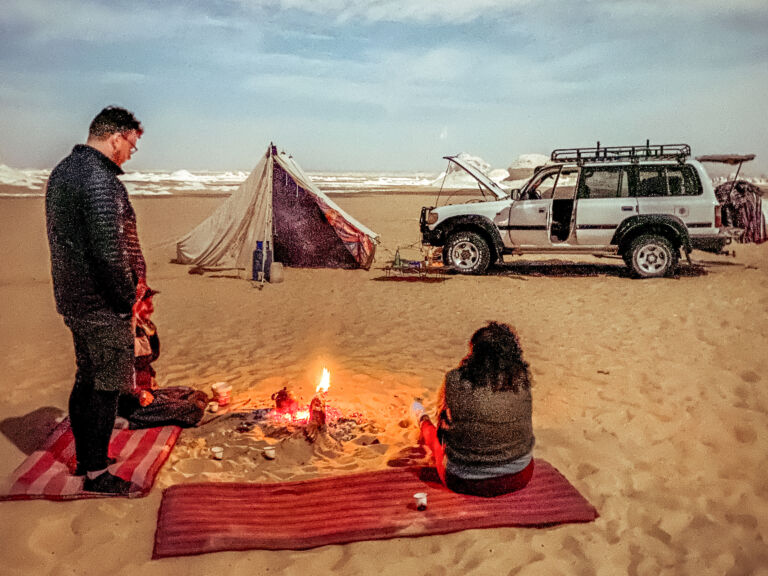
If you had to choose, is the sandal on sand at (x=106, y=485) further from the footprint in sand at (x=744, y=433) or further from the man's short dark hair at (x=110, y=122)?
the footprint in sand at (x=744, y=433)

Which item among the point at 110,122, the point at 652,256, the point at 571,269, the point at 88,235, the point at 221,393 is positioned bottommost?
the point at 221,393

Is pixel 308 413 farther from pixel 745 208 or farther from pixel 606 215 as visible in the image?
→ pixel 745 208

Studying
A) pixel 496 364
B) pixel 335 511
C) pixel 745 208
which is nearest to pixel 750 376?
pixel 496 364

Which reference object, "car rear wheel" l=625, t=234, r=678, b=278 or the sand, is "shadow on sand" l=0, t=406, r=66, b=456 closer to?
the sand

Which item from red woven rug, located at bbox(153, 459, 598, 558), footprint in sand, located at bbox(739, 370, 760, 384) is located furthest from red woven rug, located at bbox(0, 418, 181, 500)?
footprint in sand, located at bbox(739, 370, 760, 384)

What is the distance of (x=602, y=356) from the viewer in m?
6.54

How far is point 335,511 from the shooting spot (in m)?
3.47

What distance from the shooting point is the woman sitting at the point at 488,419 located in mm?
3357

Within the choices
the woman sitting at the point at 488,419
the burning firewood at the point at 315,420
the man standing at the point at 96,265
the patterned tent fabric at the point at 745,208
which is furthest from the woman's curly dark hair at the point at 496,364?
the patterned tent fabric at the point at 745,208

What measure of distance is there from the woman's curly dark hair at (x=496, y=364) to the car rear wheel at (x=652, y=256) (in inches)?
331

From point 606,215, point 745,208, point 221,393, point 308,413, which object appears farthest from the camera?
point 745,208

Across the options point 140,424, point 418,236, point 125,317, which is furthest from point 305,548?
point 418,236

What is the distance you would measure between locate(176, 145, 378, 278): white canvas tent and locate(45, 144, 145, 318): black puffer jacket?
8107 millimetres

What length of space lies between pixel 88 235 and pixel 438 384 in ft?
11.5
